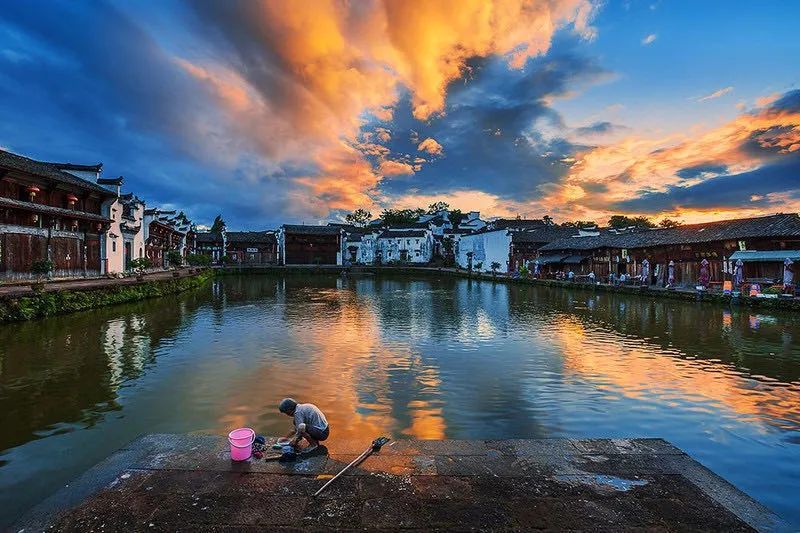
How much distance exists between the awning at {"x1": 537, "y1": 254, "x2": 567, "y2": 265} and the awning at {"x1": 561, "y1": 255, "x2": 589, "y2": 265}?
2.84 ft

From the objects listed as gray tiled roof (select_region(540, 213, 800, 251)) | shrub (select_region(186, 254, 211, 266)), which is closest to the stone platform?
gray tiled roof (select_region(540, 213, 800, 251))

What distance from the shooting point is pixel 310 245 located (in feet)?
245

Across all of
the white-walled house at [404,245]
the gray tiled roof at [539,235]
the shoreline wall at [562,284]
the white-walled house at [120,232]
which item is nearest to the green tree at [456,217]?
the white-walled house at [404,245]

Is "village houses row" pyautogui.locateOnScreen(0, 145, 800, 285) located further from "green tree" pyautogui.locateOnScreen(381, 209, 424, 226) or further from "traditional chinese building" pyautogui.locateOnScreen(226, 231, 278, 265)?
"green tree" pyautogui.locateOnScreen(381, 209, 424, 226)

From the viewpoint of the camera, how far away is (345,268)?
6738 centimetres

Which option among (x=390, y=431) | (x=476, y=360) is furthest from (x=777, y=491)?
(x=476, y=360)

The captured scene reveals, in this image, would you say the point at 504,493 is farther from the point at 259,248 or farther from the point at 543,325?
the point at 259,248

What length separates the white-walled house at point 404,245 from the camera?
261ft

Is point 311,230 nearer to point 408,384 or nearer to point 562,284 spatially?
point 562,284

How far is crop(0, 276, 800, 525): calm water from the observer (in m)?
6.80

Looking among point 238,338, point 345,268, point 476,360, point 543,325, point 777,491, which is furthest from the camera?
point 345,268

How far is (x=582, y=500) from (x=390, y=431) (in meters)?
3.66

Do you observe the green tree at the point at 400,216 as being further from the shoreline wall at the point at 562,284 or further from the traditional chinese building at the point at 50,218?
the traditional chinese building at the point at 50,218

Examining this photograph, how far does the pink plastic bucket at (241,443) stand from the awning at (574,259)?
43.7 metres
